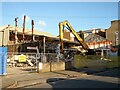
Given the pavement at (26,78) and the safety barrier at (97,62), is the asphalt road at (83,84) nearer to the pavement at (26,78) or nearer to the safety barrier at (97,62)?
the pavement at (26,78)

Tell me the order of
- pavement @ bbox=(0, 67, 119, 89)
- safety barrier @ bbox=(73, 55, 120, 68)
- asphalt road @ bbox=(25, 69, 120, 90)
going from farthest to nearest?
safety barrier @ bbox=(73, 55, 120, 68)
pavement @ bbox=(0, 67, 119, 89)
asphalt road @ bbox=(25, 69, 120, 90)

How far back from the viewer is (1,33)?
18672 millimetres

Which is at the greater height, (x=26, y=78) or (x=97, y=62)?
(x=97, y=62)

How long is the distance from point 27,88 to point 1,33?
22.2 ft

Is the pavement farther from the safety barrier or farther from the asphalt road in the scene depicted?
the safety barrier

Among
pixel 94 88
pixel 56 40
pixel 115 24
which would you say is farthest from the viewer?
pixel 115 24


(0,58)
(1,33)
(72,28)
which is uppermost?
(72,28)

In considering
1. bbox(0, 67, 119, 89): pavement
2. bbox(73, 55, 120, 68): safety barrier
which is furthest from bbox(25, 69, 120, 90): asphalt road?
bbox(73, 55, 120, 68): safety barrier

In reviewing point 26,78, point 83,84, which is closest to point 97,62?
point 26,78

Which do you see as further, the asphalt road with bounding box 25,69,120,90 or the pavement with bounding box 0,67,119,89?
the pavement with bounding box 0,67,119,89

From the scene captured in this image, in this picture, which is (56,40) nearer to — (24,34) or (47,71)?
(24,34)

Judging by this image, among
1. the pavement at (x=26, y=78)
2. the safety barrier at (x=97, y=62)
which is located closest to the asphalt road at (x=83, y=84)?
the pavement at (x=26, y=78)

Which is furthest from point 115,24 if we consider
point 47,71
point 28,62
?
point 47,71

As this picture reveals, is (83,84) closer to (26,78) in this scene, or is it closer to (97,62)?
(26,78)
